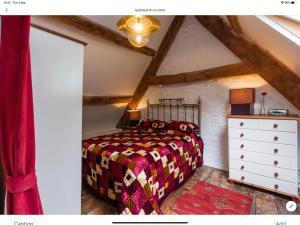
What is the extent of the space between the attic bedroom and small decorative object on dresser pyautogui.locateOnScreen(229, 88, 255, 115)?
0.04 ft

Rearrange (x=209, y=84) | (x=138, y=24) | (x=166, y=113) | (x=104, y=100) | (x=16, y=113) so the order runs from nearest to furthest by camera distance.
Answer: (x=16, y=113), (x=138, y=24), (x=209, y=84), (x=104, y=100), (x=166, y=113)

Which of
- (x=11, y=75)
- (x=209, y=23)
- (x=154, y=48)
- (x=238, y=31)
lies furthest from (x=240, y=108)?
(x=11, y=75)

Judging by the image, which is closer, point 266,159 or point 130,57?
point 266,159

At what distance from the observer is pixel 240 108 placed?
212 cm

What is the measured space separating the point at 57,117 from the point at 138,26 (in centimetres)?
96

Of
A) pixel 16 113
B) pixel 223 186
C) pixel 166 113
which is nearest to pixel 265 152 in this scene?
pixel 223 186

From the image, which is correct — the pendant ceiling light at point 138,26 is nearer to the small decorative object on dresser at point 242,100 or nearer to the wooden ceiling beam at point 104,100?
the small decorative object on dresser at point 242,100

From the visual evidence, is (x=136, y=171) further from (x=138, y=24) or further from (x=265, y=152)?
(x=265, y=152)

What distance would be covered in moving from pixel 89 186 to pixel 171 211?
1.01 metres

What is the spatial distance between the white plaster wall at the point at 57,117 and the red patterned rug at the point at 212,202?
3.55 feet

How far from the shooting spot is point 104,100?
9.87 ft

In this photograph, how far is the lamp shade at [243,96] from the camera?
2.03 m

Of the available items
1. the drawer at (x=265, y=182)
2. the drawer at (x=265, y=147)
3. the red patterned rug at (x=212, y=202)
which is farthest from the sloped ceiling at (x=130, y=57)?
the red patterned rug at (x=212, y=202)
